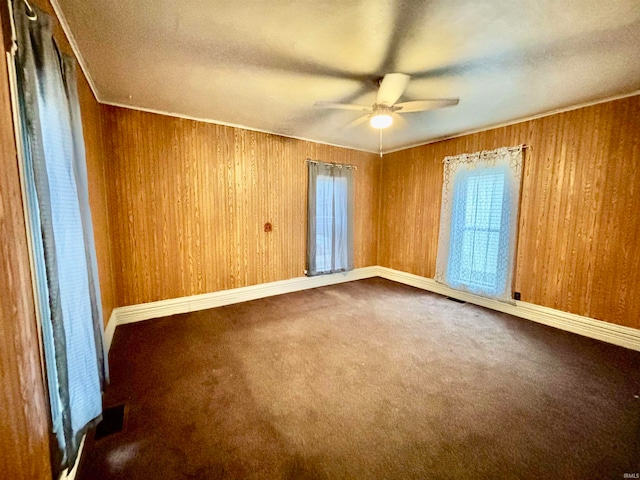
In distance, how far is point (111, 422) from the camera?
155 cm

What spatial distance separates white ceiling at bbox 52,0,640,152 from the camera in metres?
1.44

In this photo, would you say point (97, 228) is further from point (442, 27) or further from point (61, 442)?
point (442, 27)

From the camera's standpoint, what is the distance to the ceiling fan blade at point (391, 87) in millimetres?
1838

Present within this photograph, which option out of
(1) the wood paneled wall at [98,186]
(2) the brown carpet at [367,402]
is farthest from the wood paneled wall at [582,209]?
(1) the wood paneled wall at [98,186]

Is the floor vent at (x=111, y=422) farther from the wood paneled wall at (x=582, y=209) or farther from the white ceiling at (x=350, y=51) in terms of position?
the wood paneled wall at (x=582, y=209)

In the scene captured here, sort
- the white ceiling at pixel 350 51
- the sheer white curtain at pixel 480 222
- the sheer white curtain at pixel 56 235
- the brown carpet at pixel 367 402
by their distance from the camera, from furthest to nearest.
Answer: the sheer white curtain at pixel 480 222
the white ceiling at pixel 350 51
the brown carpet at pixel 367 402
the sheer white curtain at pixel 56 235

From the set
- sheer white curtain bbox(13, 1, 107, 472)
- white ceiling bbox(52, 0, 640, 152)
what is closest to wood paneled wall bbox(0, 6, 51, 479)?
sheer white curtain bbox(13, 1, 107, 472)

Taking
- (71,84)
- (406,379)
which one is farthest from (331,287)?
(71,84)

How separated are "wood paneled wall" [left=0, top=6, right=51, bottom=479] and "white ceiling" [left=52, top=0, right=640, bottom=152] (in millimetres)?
969

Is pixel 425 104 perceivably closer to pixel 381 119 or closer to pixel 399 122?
pixel 381 119

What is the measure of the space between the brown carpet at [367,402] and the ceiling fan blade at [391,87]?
7.22ft

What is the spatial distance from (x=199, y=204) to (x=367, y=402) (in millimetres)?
2874

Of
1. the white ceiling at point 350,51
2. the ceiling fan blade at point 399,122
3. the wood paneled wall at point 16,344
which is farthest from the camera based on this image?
the ceiling fan blade at point 399,122

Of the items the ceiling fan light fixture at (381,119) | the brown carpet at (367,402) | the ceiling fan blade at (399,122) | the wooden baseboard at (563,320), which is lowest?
the brown carpet at (367,402)
